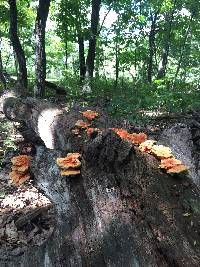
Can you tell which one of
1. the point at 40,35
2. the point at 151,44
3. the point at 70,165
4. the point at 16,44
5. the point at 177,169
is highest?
the point at 40,35

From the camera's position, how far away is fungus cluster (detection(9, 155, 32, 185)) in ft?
14.8

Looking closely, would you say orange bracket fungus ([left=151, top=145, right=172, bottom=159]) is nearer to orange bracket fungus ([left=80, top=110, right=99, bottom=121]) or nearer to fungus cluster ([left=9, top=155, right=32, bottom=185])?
fungus cluster ([left=9, top=155, right=32, bottom=185])

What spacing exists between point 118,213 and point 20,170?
1747 millimetres

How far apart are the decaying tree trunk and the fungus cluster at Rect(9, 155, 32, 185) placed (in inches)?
6.6

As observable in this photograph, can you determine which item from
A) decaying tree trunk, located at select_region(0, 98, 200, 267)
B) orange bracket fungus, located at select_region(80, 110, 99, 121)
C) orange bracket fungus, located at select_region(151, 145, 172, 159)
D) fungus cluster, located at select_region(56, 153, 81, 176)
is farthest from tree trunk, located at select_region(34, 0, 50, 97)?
orange bracket fungus, located at select_region(151, 145, 172, 159)

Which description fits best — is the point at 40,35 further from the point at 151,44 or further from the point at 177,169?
the point at 151,44

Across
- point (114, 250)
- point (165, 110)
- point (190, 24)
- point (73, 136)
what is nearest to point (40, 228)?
point (73, 136)

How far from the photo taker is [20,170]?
4512mm

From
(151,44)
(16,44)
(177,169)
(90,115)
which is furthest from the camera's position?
(151,44)

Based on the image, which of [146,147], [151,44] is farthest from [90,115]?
[151,44]

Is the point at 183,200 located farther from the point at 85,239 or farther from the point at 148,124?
the point at 148,124

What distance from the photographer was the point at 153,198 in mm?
3387

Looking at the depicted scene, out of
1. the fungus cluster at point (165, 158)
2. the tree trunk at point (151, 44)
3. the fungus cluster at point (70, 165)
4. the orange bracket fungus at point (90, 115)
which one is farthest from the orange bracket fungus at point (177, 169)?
the tree trunk at point (151, 44)

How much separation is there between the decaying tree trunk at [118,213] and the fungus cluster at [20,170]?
167 mm
